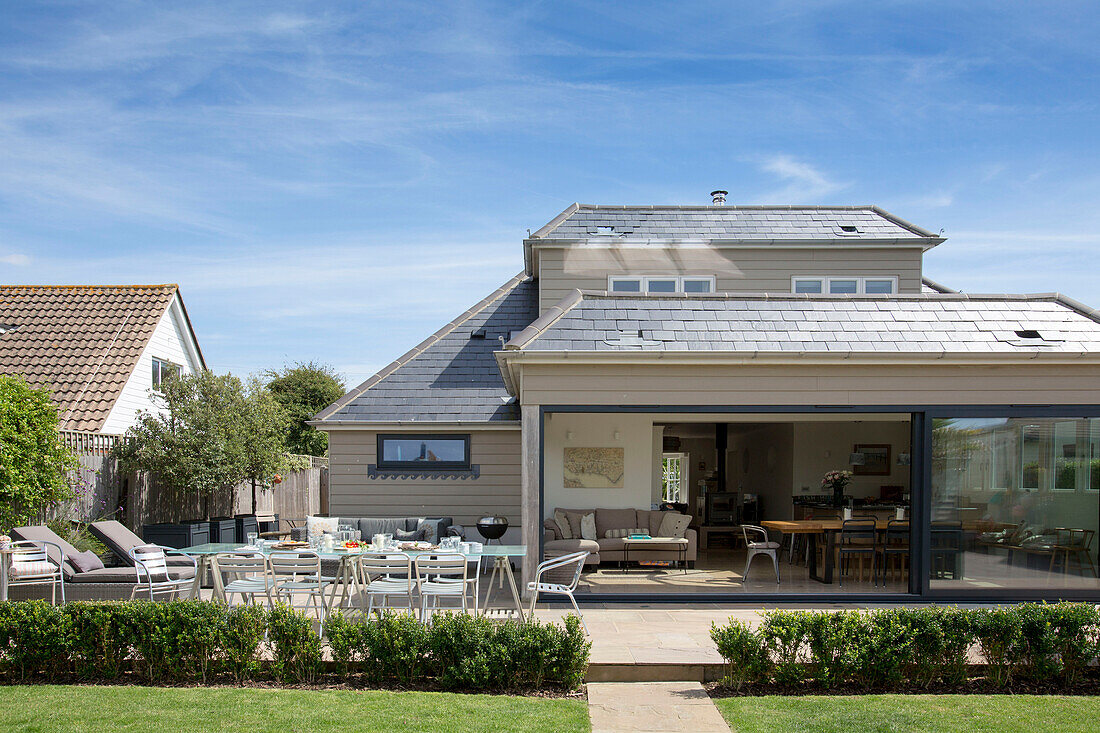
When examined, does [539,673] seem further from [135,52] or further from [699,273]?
[135,52]

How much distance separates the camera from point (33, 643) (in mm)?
→ 6320

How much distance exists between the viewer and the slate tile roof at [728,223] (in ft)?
46.8

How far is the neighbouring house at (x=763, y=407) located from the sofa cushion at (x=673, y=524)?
0.03 meters

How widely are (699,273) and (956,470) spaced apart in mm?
5473

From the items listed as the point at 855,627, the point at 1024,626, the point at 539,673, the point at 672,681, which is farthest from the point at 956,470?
the point at 539,673

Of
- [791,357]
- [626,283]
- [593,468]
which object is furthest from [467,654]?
[626,283]

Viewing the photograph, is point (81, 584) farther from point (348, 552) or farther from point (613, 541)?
point (613, 541)

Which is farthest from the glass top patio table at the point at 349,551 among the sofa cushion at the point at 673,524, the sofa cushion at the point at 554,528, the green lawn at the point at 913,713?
the sofa cushion at the point at 673,524

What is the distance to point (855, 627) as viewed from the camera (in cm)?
618

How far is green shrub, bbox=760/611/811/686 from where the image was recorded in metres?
6.11

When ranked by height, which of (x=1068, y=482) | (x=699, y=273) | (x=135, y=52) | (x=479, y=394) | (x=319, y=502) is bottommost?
(x=319, y=502)

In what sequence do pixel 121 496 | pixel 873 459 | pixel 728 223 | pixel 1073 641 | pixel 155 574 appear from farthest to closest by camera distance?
pixel 873 459
pixel 728 223
pixel 121 496
pixel 155 574
pixel 1073 641

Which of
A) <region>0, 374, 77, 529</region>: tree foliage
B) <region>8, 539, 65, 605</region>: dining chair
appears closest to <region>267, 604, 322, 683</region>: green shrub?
<region>8, 539, 65, 605</region>: dining chair

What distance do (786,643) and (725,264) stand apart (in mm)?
8890
